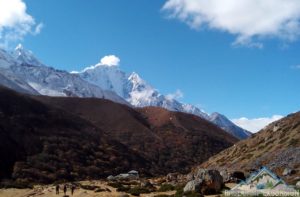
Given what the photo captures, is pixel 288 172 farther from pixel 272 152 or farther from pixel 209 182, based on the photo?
pixel 272 152

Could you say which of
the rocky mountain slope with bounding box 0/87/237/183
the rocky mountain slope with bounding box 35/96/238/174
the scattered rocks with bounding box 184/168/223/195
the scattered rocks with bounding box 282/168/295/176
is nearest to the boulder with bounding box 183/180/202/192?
the scattered rocks with bounding box 184/168/223/195

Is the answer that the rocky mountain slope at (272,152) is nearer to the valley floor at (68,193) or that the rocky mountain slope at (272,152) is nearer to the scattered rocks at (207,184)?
the scattered rocks at (207,184)

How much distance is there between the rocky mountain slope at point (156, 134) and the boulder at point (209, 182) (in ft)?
276

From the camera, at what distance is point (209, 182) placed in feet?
152

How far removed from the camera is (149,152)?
15238 centimetres

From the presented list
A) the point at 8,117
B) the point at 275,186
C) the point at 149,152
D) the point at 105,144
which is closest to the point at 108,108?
the point at 149,152

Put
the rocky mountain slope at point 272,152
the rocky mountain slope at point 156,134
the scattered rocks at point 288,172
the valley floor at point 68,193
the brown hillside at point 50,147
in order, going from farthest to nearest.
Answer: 1. the rocky mountain slope at point 156,134
2. the brown hillside at point 50,147
3. the rocky mountain slope at point 272,152
4. the scattered rocks at point 288,172
5. the valley floor at point 68,193

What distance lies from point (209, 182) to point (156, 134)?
129672mm

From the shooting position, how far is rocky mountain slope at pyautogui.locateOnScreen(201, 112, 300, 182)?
190ft

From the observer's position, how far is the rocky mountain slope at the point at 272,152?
2279 inches

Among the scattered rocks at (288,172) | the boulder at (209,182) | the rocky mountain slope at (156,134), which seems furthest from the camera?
the rocky mountain slope at (156,134)

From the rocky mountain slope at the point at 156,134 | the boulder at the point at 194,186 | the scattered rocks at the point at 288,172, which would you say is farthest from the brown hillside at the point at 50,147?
the scattered rocks at the point at 288,172

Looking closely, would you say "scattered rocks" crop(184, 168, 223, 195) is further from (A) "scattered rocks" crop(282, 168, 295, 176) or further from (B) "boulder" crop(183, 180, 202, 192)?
(A) "scattered rocks" crop(282, 168, 295, 176)

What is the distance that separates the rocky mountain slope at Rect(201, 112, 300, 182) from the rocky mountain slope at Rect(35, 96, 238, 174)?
5352 cm
